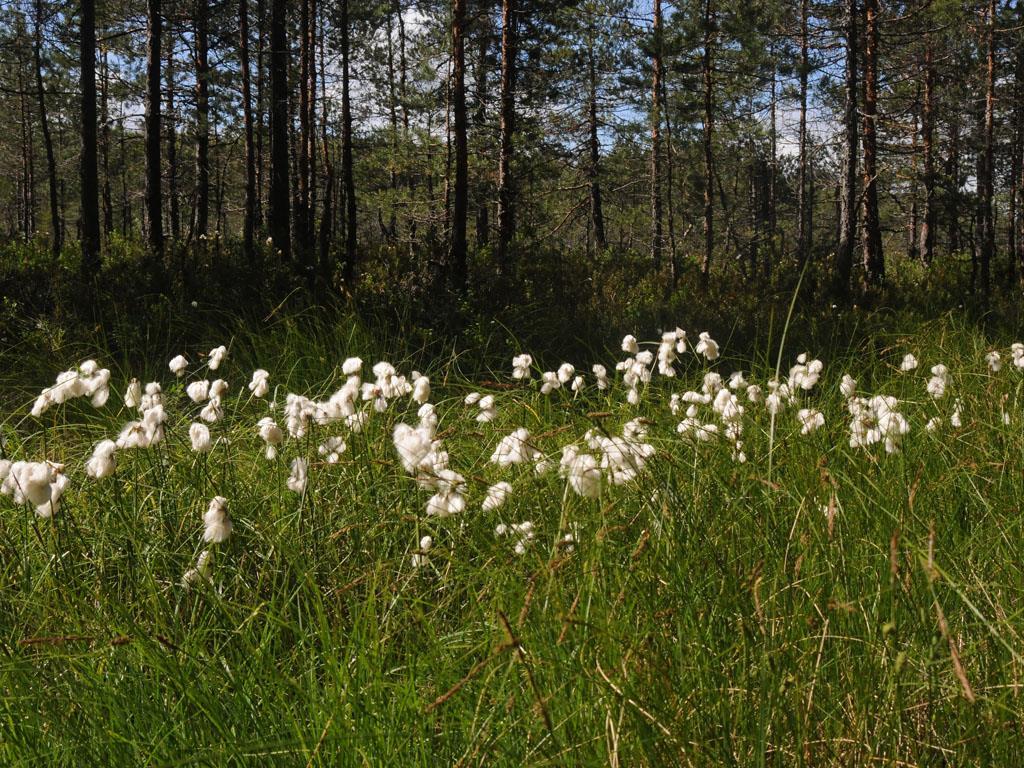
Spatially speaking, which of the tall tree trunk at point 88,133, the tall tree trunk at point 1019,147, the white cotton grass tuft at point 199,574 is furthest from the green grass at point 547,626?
the tall tree trunk at point 1019,147

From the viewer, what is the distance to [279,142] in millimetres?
12570

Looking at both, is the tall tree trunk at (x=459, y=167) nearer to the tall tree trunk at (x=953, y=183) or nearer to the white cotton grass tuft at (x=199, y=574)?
the tall tree trunk at (x=953, y=183)

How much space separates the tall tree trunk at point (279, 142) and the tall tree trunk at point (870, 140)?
961 centimetres

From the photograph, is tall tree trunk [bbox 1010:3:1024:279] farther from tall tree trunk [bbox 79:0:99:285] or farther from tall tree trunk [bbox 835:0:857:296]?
tall tree trunk [bbox 79:0:99:285]

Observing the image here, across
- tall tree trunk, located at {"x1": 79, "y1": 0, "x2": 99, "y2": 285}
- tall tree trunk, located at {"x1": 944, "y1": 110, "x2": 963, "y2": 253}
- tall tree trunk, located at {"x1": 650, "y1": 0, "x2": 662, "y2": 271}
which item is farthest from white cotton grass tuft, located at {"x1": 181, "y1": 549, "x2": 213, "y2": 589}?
tall tree trunk, located at {"x1": 650, "y1": 0, "x2": 662, "y2": 271}

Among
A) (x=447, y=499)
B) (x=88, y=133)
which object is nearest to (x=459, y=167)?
(x=88, y=133)

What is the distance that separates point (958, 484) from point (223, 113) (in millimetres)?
22232

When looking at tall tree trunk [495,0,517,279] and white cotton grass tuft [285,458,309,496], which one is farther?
tall tree trunk [495,0,517,279]

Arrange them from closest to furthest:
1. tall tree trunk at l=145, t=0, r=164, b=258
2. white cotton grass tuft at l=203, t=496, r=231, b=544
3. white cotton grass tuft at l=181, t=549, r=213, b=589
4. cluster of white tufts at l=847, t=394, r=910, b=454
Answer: white cotton grass tuft at l=203, t=496, r=231, b=544 < white cotton grass tuft at l=181, t=549, r=213, b=589 < cluster of white tufts at l=847, t=394, r=910, b=454 < tall tree trunk at l=145, t=0, r=164, b=258

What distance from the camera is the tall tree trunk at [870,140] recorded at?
45.1ft

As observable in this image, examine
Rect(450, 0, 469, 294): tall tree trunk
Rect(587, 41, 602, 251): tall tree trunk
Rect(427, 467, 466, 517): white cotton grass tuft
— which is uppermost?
Rect(587, 41, 602, 251): tall tree trunk

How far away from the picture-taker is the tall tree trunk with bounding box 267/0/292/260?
40.7 feet

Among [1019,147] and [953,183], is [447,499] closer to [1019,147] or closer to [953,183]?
[953,183]

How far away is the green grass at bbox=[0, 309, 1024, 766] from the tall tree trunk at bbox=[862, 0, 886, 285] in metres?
12.3
